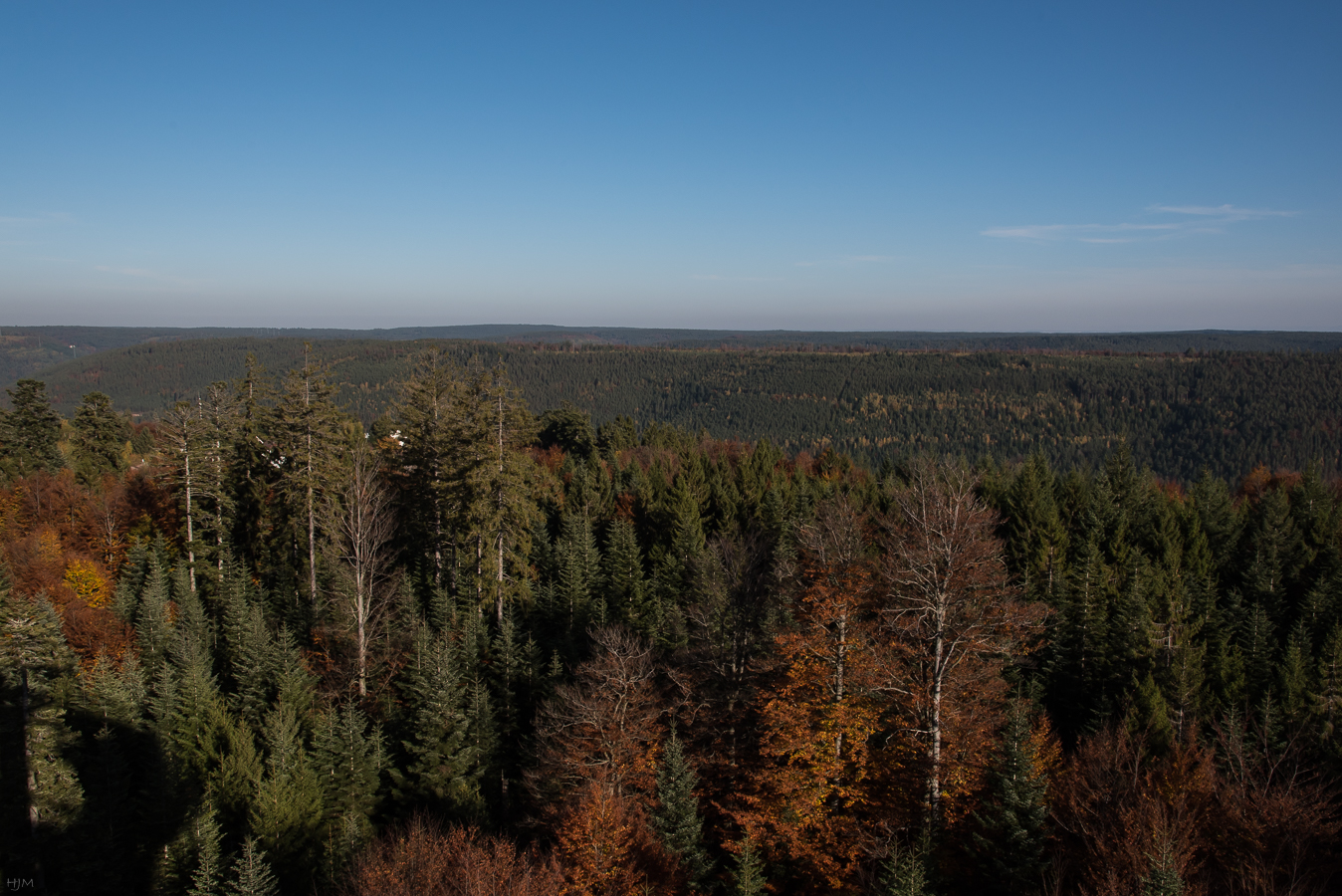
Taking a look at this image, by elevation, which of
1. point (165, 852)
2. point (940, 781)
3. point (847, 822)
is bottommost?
point (165, 852)

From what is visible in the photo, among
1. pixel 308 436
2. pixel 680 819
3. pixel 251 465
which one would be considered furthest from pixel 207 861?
pixel 251 465

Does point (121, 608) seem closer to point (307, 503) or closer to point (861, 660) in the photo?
point (307, 503)

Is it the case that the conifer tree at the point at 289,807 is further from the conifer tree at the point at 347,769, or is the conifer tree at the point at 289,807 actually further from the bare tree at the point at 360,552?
the bare tree at the point at 360,552

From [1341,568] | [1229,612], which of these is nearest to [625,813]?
[1229,612]

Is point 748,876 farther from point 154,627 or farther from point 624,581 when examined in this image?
point 154,627

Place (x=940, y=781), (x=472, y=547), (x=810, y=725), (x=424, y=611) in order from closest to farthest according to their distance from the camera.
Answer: (x=940, y=781)
(x=810, y=725)
(x=472, y=547)
(x=424, y=611)

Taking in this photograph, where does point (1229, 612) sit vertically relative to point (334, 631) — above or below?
below

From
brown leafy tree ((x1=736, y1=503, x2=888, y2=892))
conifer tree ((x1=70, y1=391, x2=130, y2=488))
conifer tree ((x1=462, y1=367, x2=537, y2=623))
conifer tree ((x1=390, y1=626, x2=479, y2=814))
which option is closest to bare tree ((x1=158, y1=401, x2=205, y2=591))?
conifer tree ((x1=462, y1=367, x2=537, y2=623))

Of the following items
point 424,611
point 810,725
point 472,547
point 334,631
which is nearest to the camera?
point 810,725
